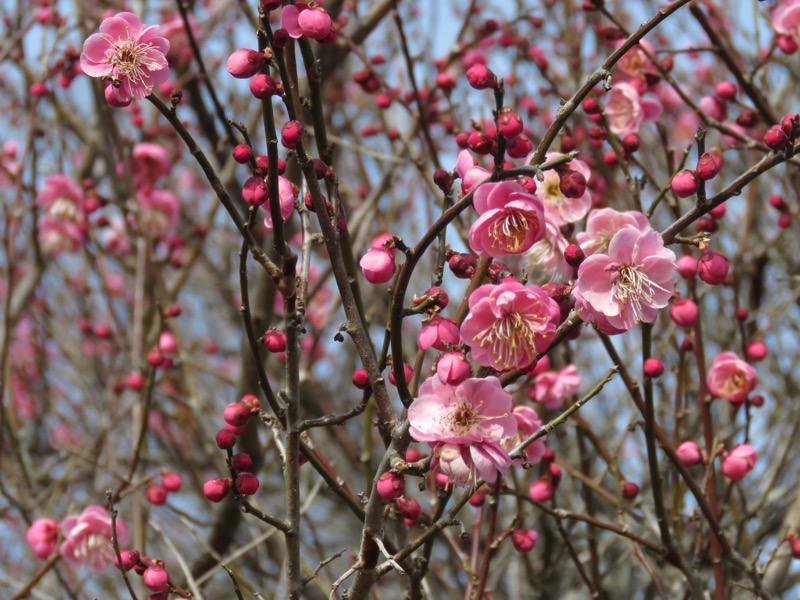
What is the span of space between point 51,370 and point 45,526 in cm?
357

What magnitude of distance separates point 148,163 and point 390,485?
3.61 m

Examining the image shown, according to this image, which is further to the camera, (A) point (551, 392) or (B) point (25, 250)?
(B) point (25, 250)

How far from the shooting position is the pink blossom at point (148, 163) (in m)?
4.67

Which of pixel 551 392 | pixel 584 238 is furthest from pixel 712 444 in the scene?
pixel 584 238

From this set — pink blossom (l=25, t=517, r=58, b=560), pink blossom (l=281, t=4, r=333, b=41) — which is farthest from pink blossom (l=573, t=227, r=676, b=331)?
pink blossom (l=25, t=517, r=58, b=560)

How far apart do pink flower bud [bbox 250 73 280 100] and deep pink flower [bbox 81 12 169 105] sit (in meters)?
0.27

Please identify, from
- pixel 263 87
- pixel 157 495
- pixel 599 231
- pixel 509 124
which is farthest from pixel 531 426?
pixel 157 495

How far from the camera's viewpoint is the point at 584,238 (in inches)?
85.8

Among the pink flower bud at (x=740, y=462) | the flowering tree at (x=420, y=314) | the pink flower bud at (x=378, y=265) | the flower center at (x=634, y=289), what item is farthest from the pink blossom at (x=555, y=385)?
the pink flower bud at (x=378, y=265)

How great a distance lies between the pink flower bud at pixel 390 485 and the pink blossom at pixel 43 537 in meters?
1.78

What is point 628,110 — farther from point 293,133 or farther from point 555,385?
point 293,133

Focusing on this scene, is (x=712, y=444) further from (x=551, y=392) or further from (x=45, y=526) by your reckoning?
(x=45, y=526)

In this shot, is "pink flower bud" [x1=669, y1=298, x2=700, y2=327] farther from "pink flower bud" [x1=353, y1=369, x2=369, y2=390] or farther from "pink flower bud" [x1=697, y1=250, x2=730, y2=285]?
"pink flower bud" [x1=353, y1=369, x2=369, y2=390]

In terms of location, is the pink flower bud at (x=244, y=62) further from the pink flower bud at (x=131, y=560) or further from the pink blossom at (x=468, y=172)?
the pink flower bud at (x=131, y=560)
